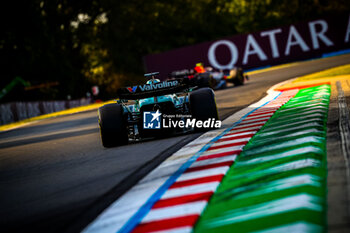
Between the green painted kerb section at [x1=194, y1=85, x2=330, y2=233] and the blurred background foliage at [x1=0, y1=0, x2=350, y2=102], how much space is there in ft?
118

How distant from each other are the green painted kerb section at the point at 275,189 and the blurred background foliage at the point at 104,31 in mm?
35901

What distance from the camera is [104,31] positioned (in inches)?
2454

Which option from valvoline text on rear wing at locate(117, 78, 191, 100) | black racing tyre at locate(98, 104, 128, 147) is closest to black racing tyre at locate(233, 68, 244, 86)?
valvoline text on rear wing at locate(117, 78, 191, 100)

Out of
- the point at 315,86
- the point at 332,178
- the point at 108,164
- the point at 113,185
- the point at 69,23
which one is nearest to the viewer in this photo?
the point at 332,178

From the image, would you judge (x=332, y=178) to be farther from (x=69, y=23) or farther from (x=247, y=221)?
(x=69, y=23)

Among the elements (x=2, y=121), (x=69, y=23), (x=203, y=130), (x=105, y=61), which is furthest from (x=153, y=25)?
(x=203, y=130)

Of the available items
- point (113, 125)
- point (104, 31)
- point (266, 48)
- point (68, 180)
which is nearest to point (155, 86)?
point (113, 125)

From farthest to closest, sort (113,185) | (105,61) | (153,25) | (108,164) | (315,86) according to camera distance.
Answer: (153,25) < (105,61) < (315,86) < (108,164) < (113,185)

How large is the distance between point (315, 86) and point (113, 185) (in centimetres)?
1170

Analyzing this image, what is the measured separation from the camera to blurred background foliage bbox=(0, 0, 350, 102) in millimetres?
47634

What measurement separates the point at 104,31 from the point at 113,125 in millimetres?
54417

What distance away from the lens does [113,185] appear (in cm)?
616

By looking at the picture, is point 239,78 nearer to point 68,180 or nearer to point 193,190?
point 68,180

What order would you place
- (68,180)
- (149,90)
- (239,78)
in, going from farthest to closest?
(239,78) → (149,90) → (68,180)
